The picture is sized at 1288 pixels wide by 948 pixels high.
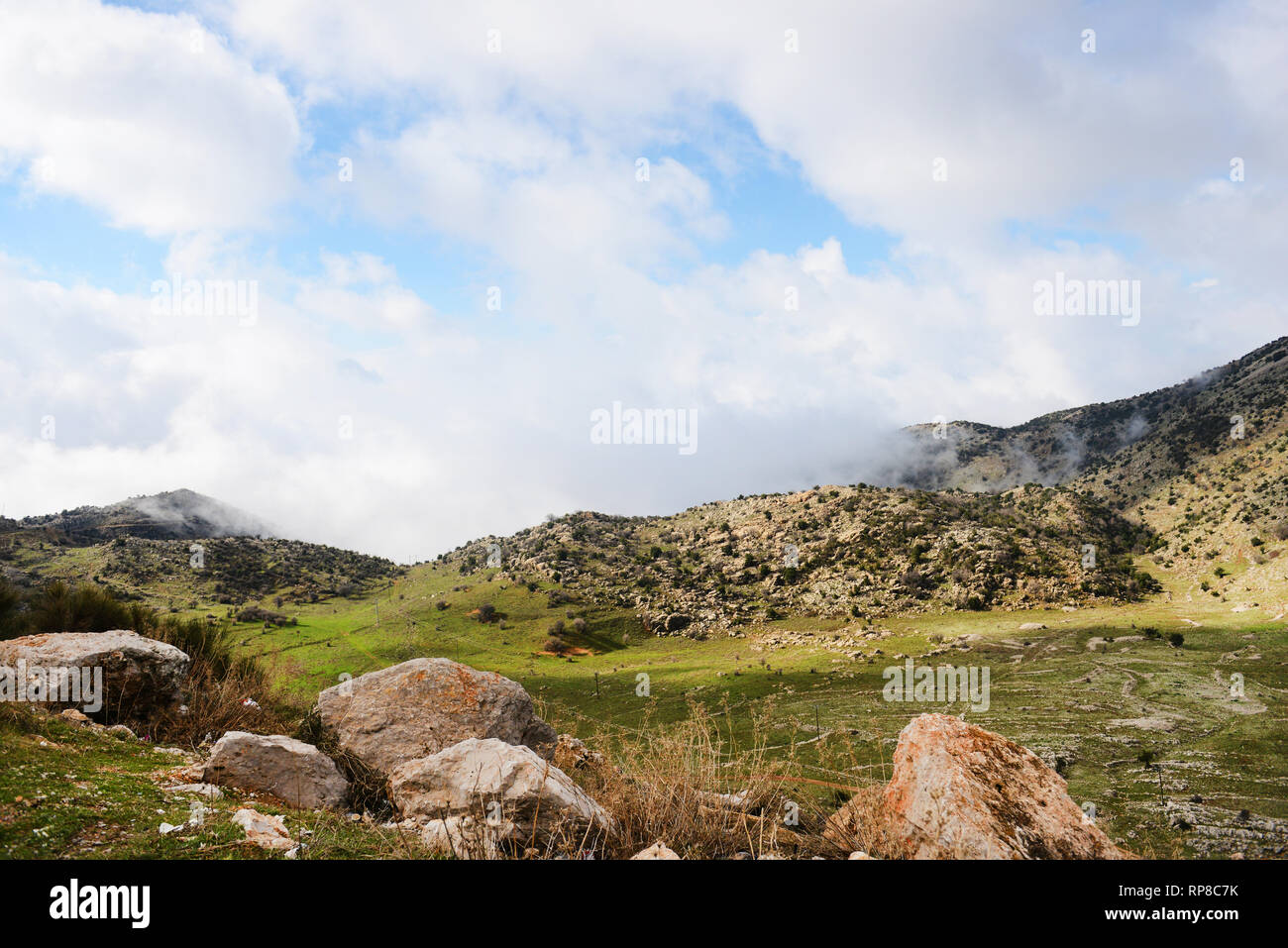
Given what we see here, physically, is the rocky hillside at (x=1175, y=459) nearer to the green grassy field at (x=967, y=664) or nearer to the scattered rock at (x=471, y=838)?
the green grassy field at (x=967, y=664)

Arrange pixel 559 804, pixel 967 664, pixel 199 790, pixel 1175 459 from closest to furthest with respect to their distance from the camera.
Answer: pixel 559 804 < pixel 199 790 < pixel 967 664 < pixel 1175 459

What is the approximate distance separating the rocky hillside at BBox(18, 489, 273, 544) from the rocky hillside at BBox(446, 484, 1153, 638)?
59345 millimetres

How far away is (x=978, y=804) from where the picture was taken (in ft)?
19.4

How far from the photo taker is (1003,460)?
520ft

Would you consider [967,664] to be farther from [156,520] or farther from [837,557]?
[156,520]

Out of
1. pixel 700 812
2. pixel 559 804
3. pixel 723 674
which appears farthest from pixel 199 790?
pixel 723 674

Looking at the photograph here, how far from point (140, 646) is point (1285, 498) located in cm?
10190

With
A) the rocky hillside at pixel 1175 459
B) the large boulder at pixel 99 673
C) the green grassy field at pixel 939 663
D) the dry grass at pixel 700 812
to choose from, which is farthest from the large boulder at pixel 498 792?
the rocky hillside at pixel 1175 459

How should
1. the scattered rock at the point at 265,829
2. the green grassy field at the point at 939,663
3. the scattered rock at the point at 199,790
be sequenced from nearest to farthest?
the scattered rock at the point at 265,829, the scattered rock at the point at 199,790, the green grassy field at the point at 939,663

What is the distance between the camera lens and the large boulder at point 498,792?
5781 mm

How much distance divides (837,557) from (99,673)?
75442 mm

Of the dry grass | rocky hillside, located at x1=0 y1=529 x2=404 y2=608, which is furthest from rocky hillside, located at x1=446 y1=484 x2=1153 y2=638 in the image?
the dry grass

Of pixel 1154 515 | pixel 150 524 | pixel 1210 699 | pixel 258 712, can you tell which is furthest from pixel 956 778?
pixel 150 524

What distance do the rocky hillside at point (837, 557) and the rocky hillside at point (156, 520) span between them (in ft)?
195
